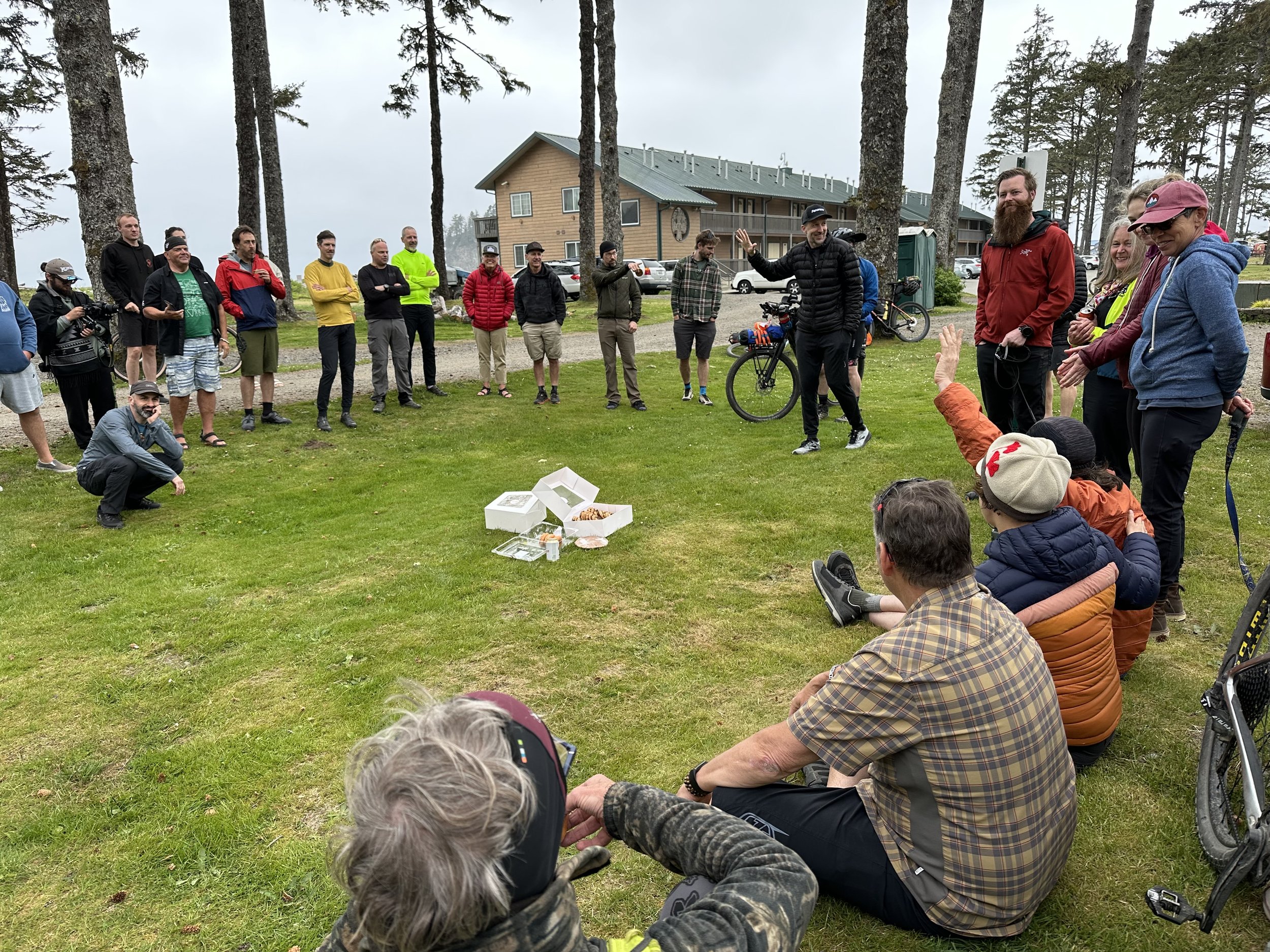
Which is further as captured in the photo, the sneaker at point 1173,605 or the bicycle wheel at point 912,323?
the bicycle wheel at point 912,323

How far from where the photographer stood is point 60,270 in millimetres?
7133

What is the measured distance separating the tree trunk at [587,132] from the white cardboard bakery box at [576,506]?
11.5 m

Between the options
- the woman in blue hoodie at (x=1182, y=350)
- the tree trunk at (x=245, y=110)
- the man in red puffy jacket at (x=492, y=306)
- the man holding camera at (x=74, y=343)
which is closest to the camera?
the woman in blue hoodie at (x=1182, y=350)

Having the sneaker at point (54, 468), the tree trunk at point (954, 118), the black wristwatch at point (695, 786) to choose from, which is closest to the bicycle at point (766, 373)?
the sneaker at point (54, 468)

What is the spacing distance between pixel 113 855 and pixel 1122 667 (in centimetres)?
374

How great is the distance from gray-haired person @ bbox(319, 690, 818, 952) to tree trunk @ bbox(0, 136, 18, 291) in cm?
2367

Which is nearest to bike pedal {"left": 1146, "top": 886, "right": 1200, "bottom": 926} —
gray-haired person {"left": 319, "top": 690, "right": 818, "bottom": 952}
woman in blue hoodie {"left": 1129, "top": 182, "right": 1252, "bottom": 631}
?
gray-haired person {"left": 319, "top": 690, "right": 818, "bottom": 952}

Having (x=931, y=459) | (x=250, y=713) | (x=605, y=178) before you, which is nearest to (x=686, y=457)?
(x=931, y=459)

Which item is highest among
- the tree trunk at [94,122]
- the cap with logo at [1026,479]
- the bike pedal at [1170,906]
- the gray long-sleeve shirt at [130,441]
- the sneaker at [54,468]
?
the tree trunk at [94,122]

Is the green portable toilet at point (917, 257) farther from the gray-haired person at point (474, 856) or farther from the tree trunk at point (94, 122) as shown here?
the gray-haired person at point (474, 856)

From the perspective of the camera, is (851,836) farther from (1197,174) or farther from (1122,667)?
(1197,174)

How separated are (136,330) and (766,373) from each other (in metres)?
6.45

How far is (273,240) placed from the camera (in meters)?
18.9

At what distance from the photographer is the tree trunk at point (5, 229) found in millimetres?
19734
